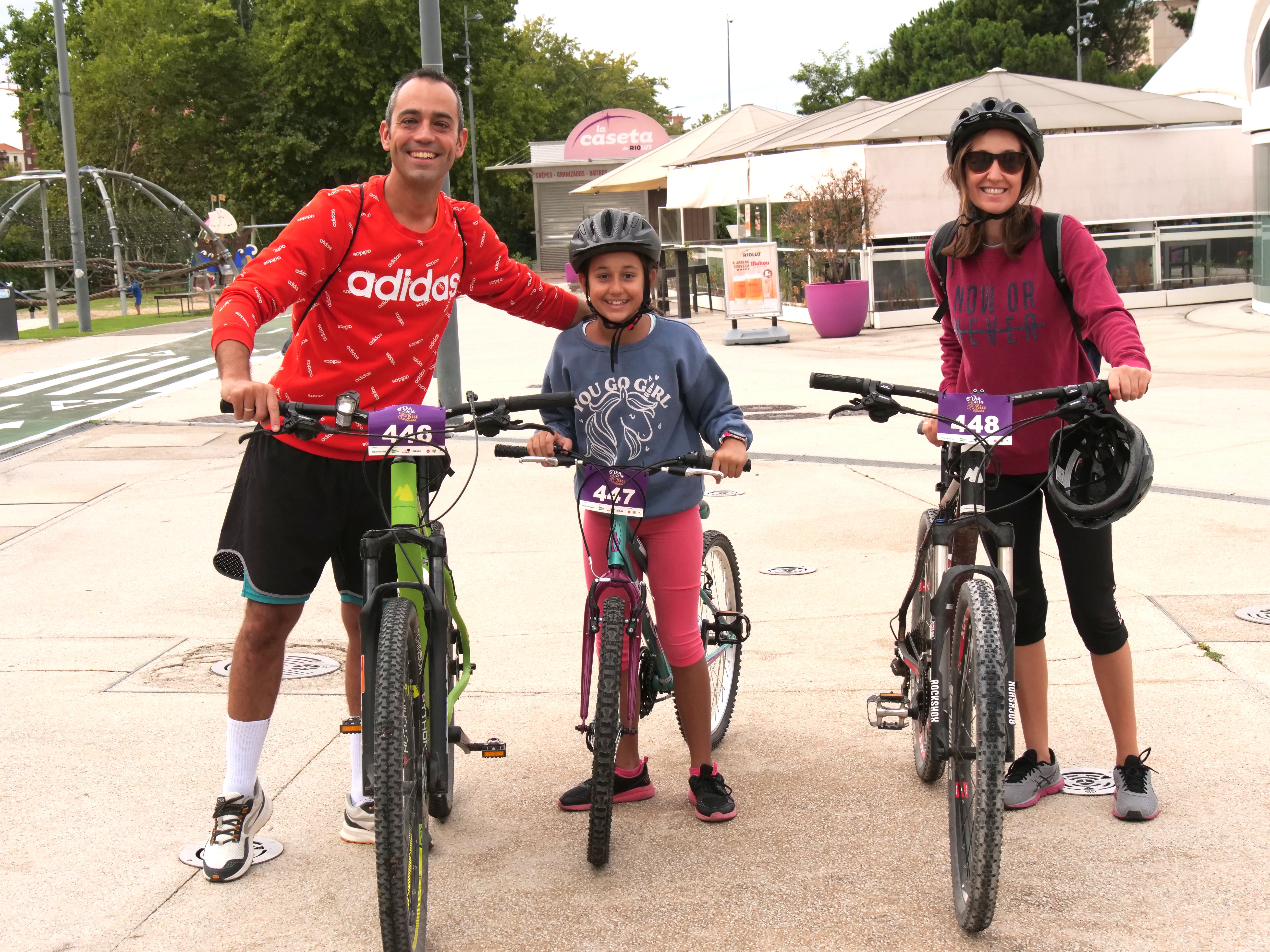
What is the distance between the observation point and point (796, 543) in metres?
7.33

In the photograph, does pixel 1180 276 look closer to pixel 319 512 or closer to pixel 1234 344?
pixel 1234 344

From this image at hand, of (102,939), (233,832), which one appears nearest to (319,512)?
(233,832)

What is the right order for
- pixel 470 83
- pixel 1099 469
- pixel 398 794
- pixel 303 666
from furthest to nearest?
pixel 470 83, pixel 303 666, pixel 1099 469, pixel 398 794

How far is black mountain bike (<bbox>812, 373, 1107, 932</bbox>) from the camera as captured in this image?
306 centimetres

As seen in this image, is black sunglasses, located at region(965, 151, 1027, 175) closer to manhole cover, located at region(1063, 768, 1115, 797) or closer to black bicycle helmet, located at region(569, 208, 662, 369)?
black bicycle helmet, located at region(569, 208, 662, 369)

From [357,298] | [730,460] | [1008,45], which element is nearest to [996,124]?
[730,460]

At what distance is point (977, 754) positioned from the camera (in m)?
3.08

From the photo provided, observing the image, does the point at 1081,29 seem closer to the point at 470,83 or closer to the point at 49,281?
the point at 470,83

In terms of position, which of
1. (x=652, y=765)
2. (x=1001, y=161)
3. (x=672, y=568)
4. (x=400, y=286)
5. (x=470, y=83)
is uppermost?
(x=470, y=83)

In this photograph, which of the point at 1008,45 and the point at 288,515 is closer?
the point at 288,515

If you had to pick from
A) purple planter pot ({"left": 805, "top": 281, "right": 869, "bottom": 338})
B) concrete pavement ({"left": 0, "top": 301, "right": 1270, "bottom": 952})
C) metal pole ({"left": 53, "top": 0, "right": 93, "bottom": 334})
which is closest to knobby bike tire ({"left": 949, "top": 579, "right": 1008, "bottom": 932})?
concrete pavement ({"left": 0, "top": 301, "right": 1270, "bottom": 952})

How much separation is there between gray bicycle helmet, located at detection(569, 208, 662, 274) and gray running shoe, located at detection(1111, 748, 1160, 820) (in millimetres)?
1941

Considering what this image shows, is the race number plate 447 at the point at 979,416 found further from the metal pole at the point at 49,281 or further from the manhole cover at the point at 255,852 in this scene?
the metal pole at the point at 49,281

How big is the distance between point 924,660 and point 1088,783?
716 millimetres
